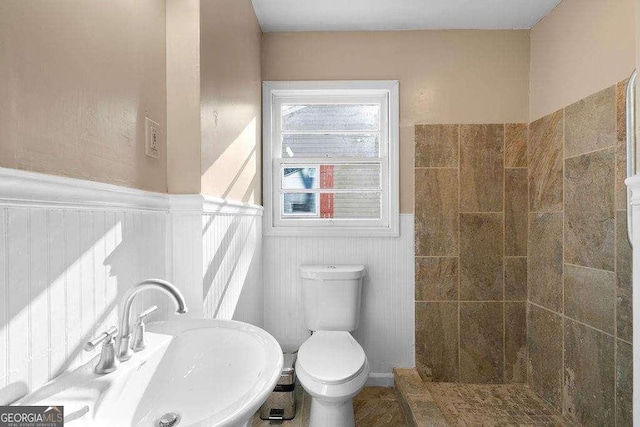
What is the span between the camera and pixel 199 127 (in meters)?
1.20

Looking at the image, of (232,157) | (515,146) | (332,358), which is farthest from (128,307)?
(515,146)

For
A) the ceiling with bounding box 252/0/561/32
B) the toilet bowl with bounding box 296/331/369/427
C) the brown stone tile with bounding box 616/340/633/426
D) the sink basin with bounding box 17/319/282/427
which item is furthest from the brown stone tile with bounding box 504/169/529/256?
the sink basin with bounding box 17/319/282/427

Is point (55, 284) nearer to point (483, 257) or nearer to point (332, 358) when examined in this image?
point (332, 358)

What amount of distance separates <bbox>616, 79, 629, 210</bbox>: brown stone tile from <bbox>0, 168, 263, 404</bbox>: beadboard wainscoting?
169 cm

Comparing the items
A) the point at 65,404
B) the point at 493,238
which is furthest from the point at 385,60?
the point at 65,404

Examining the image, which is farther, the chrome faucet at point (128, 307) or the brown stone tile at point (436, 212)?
the brown stone tile at point (436, 212)

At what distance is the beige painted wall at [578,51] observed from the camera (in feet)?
5.07

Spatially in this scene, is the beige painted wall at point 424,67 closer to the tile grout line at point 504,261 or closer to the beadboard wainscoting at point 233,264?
the tile grout line at point 504,261

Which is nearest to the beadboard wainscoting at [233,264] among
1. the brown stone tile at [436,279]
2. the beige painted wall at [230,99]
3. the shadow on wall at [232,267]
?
the shadow on wall at [232,267]

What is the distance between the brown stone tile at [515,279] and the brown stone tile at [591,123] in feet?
2.29

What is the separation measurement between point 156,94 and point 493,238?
6.55 ft

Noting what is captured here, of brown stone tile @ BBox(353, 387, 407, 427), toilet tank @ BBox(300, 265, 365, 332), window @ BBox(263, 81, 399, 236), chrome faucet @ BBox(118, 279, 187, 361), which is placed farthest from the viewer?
window @ BBox(263, 81, 399, 236)

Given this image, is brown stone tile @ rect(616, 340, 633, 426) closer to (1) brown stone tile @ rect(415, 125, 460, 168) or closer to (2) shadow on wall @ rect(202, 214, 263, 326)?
(1) brown stone tile @ rect(415, 125, 460, 168)

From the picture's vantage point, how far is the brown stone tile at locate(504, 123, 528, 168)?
85.7 inches
